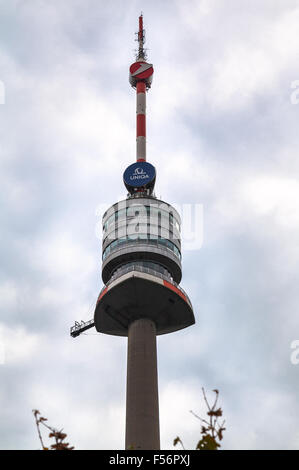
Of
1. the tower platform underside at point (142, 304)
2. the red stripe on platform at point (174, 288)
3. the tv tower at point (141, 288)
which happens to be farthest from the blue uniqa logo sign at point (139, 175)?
the red stripe on platform at point (174, 288)

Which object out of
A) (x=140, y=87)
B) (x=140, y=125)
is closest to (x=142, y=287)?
(x=140, y=125)

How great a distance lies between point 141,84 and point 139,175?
20733 millimetres

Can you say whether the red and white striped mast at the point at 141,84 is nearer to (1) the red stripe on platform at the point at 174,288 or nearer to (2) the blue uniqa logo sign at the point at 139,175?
(2) the blue uniqa logo sign at the point at 139,175

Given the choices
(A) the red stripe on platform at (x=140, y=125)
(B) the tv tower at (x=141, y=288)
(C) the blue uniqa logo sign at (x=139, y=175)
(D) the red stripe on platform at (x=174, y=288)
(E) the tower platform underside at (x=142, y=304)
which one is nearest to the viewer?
(B) the tv tower at (x=141, y=288)

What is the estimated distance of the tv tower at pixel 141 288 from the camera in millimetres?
66875

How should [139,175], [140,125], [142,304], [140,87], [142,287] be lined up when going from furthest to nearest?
[140,87], [140,125], [139,175], [142,304], [142,287]

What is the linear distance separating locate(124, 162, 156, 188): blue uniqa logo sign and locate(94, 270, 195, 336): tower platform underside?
16851 millimetres

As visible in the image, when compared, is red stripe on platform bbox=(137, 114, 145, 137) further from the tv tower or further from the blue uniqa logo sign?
the blue uniqa logo sign

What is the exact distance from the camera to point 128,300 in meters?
72.4

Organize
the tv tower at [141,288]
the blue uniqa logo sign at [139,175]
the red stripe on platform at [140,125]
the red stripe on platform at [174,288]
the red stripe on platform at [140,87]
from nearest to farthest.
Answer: the tv tower at [141,288] → the red stripe on platform at [174,288] → the blue uniqa logo sign at [139,175] → the red stripe on platform at [140,125] → the red stripe on platform at [140,87]

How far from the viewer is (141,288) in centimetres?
7081

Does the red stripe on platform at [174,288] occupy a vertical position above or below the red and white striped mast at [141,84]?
below

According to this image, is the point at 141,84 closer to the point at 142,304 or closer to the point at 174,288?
the point at 174,288

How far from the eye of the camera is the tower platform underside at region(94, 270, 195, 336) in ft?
→ 232
